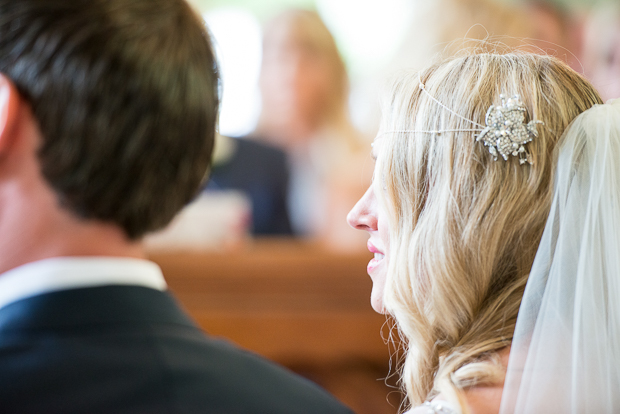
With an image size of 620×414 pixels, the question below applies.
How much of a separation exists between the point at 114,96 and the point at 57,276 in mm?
304

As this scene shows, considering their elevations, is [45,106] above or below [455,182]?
above

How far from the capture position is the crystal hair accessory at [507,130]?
1302mm

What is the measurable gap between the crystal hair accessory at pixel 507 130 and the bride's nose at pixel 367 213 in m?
0.31

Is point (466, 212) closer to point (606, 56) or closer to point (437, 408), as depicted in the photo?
point (437, 408)

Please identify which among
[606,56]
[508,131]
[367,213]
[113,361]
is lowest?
[113,361]

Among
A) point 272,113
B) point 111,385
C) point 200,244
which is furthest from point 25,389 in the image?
point 272,113

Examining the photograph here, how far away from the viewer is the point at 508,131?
1.30 metres

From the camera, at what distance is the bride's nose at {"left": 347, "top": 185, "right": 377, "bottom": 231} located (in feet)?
5.05

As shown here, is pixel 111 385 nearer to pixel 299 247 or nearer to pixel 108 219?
pixel 108 219

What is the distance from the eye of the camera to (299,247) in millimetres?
3395

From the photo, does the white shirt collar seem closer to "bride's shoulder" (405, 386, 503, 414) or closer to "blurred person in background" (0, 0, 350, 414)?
"blurred person in background" (0, 0, 350, 414)

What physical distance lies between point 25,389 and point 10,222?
0.27m

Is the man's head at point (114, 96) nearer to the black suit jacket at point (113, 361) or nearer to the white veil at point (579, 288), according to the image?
the black suit jacket at point (113, 361)

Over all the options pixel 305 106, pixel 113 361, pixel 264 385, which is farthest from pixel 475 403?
pixel 305 106
